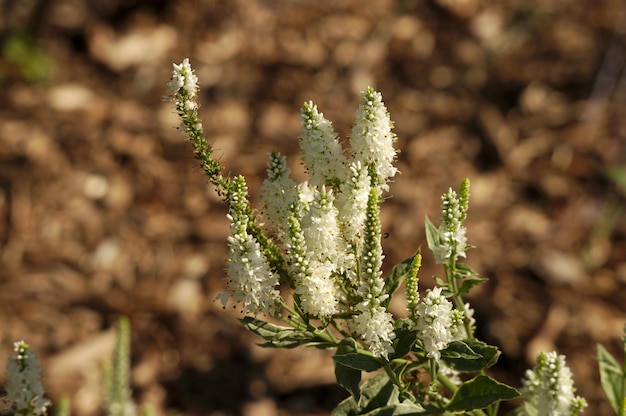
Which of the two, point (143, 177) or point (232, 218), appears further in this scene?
point (143, 177)

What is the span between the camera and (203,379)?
4320 millimetres

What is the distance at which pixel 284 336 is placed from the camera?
1723 mm

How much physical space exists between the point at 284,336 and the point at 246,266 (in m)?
0.20

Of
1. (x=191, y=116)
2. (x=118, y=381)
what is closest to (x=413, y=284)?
(x=191, y=116)

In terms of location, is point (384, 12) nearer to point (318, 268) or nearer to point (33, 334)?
point (33, 334)

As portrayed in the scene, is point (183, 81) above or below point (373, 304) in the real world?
above

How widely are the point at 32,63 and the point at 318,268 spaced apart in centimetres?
474

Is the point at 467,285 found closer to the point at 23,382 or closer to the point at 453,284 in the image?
the point at 453,284

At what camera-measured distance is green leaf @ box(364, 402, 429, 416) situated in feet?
5.65

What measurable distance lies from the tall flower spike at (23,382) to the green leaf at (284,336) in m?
0.57

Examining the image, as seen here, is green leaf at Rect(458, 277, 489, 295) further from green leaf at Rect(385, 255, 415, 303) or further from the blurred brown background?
the blurred brown background

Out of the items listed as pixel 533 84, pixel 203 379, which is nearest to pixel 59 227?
pixel 203 379

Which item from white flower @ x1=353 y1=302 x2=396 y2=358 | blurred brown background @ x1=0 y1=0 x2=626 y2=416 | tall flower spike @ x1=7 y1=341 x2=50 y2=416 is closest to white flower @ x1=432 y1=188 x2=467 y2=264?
white flower @ x1=353 y1=302 x2=396 y2=358

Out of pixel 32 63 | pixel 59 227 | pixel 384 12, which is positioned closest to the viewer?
pixel 59 227
